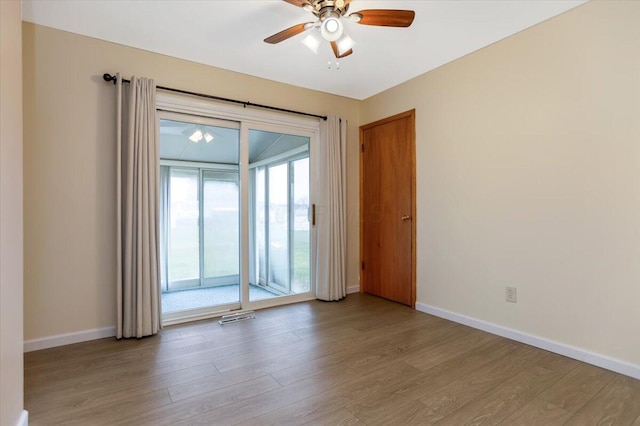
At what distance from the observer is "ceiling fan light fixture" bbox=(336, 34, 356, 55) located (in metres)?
2.38

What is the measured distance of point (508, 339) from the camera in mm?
2705

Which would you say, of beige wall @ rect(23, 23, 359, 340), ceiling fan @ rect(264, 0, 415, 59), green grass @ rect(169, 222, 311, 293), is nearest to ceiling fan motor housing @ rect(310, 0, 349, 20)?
ceiling fan @ rect(264, 0, 415, 59)

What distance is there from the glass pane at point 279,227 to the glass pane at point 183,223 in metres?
0.88

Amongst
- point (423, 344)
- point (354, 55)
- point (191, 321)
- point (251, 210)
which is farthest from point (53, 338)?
point (354, 55)

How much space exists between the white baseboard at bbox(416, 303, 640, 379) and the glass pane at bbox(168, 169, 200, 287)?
103 inches

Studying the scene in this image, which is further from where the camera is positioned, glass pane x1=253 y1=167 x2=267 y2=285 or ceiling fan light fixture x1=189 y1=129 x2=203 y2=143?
glass pane x1=253 y1=167 x2=267 y2=285

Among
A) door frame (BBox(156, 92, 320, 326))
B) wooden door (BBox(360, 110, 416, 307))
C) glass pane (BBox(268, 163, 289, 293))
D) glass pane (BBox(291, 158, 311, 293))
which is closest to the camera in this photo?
door frame (BBox(156, 92, 320, 326))

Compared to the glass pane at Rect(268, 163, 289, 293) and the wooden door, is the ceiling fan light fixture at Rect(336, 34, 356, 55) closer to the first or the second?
the wooden door

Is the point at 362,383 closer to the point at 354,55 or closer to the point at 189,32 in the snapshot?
the point at 354,55

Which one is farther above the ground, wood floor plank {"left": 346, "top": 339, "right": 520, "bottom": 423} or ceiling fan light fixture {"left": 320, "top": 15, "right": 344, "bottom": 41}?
ceiling fan light fixture {"left": 320, "top": 15, "right": 344, "bottom": 41}

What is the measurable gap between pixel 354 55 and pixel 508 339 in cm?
290

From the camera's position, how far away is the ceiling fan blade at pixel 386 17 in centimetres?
203

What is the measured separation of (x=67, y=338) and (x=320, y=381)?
216cm
